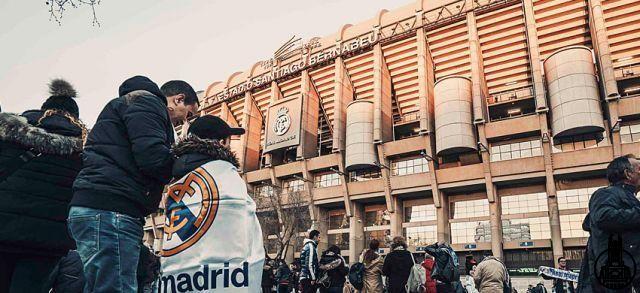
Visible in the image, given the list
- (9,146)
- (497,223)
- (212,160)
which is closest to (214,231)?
(212,160)

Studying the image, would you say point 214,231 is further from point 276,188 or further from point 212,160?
point 276,188

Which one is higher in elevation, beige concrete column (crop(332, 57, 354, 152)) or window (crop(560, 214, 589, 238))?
beige concrete column (crop(332, 57, 354, 152))

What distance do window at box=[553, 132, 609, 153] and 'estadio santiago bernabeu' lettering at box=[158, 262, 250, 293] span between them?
3398 centimetres

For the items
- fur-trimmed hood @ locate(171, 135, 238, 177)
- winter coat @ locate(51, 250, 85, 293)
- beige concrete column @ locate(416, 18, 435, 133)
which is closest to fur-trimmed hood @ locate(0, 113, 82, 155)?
fur-trimmed hood @ locate(171, 135, 238, 177)

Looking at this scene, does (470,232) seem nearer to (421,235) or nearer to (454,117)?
(421,235)

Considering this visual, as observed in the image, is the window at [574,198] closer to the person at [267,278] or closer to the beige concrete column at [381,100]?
the beige concrete column at [381,100]

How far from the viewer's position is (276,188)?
4338 centimetres

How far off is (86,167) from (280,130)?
41.1m

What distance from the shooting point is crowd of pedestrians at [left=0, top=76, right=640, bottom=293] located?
2254 mm

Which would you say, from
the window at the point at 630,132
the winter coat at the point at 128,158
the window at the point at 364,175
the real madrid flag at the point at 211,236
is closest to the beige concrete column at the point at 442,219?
Result: the window at the point at 364,175

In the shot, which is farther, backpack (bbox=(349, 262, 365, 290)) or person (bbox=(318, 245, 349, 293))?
backpack (bbox=(349, 262, 365, 290))

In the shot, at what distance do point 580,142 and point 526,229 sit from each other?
290 inches

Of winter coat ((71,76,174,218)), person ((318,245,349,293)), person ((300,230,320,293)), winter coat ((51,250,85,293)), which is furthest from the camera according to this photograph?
person ((300,230,320,293))

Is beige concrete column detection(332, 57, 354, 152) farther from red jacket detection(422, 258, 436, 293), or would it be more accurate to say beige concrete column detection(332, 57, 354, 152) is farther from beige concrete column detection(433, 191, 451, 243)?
red jacket detection(422, 258, 436, 293)
